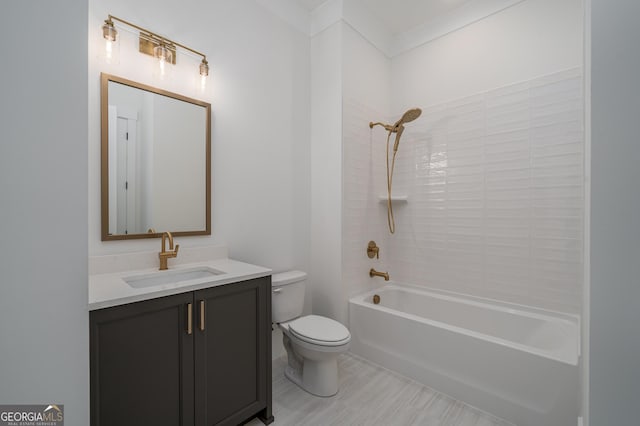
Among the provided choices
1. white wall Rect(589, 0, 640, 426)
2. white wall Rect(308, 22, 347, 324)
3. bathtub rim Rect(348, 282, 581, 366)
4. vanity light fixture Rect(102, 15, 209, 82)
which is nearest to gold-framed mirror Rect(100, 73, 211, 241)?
vanity light fixture Rect(102, 15, 209, 82)

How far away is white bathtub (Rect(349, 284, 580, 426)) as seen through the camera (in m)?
1.49

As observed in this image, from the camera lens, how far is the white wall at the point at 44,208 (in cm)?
68

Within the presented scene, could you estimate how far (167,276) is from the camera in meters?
1.56

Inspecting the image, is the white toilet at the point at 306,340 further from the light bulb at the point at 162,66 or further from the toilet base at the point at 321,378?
the light bulb at the point at 162,66

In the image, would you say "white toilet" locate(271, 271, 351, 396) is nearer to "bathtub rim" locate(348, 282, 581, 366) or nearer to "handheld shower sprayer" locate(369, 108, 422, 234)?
"bathtub rim" locate(348, 282, 581, 366)

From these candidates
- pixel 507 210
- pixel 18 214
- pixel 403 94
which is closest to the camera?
pixel 18 214

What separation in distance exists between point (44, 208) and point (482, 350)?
213 centimetres

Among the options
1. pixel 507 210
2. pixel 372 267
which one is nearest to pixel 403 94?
pixel 507 210

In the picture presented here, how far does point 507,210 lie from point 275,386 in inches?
84.6

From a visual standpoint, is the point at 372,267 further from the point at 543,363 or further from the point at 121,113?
the point at 121,113

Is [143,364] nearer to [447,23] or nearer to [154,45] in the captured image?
[154,45]

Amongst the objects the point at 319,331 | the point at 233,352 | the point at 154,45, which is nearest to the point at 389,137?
the point at 319,331

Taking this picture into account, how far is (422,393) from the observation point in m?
1.84

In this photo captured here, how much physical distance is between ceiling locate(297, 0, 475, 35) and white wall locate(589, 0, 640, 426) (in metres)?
2.39
